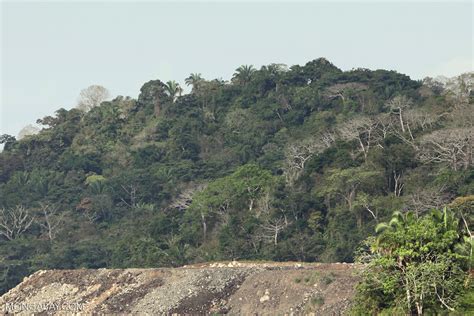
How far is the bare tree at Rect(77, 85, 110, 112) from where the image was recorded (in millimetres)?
110188

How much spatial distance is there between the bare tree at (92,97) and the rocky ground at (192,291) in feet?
199

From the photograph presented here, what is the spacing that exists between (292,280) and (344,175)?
87.5ft

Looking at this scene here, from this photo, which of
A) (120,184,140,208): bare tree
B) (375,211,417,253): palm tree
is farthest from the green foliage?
(120,184,140,208): bare tree

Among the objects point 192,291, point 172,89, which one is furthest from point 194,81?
point 192,291

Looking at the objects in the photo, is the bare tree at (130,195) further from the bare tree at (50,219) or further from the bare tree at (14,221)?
the bare tree at (14,221)

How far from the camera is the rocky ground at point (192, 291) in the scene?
124 feet

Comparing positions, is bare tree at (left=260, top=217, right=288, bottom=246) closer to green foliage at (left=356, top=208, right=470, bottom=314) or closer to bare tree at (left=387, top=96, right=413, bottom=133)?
bare tree at (left=387, top=96, right=413, bottom=133)

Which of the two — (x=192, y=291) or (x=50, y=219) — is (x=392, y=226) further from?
(x=50, y=219)

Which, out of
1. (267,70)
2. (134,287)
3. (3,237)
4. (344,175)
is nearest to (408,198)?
(344,175)

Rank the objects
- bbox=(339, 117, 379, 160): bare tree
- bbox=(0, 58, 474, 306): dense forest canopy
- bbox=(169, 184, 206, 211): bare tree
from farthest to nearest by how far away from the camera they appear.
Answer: bbox=(169, 184, 206, 211): bare tree < bbox=(339, 117, 379, 160): bare tree < bbox=(0, 58, 474, 306): dense forest canopy

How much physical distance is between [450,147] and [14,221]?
34.7 metres

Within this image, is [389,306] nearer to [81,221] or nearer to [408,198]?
[408,198]

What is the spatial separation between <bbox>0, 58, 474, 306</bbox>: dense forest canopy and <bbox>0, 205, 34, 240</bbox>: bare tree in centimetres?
21

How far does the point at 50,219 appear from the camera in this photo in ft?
267
